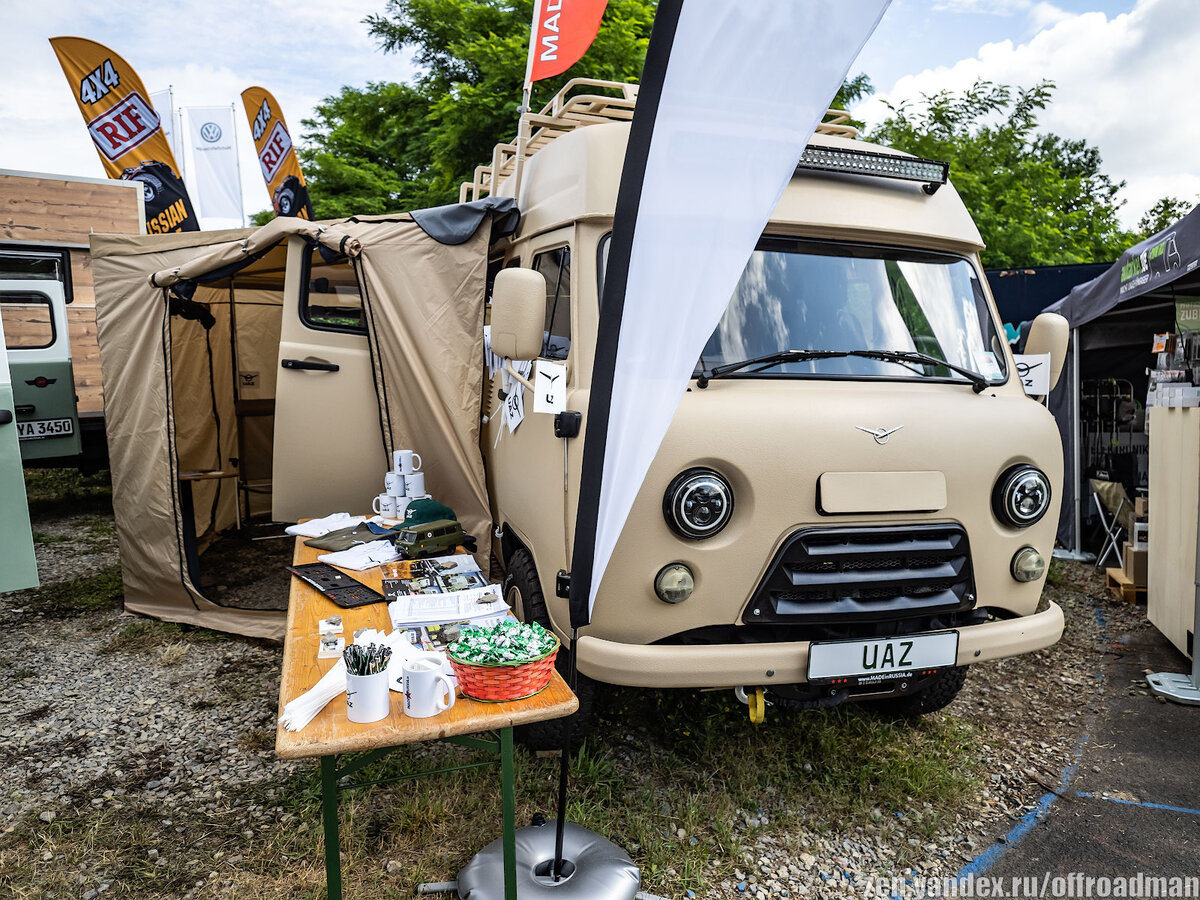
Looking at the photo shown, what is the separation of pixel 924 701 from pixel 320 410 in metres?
3.67

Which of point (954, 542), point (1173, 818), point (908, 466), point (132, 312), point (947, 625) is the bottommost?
point (1173, 818)

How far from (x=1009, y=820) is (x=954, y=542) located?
127 cm

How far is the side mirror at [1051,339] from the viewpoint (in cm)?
360

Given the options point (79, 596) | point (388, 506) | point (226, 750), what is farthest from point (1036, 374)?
point (79, 596)

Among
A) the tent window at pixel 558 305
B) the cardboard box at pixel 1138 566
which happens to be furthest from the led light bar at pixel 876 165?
the cardboard box at pixel 1138 566

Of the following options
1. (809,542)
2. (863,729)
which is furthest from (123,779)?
(863,729)

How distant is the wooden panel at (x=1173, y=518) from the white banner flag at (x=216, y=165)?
52.3 ft

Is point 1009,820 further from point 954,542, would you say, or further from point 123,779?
point 123,779

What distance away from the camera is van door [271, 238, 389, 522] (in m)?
4.54

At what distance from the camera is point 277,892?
267 cm

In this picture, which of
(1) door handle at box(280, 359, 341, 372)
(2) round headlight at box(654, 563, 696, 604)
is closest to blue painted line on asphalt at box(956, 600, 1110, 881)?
(2) round headlight at box(654, 563, 696, 604)

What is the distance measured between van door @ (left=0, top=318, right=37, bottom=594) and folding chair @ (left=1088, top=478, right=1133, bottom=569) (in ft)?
24.9

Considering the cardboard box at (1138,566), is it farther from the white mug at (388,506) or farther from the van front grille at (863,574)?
the white mug at (388,506)

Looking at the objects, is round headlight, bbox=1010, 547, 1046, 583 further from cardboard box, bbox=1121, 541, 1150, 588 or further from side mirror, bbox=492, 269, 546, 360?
cardboard box, bbox=1121, 541, 1150, 588
